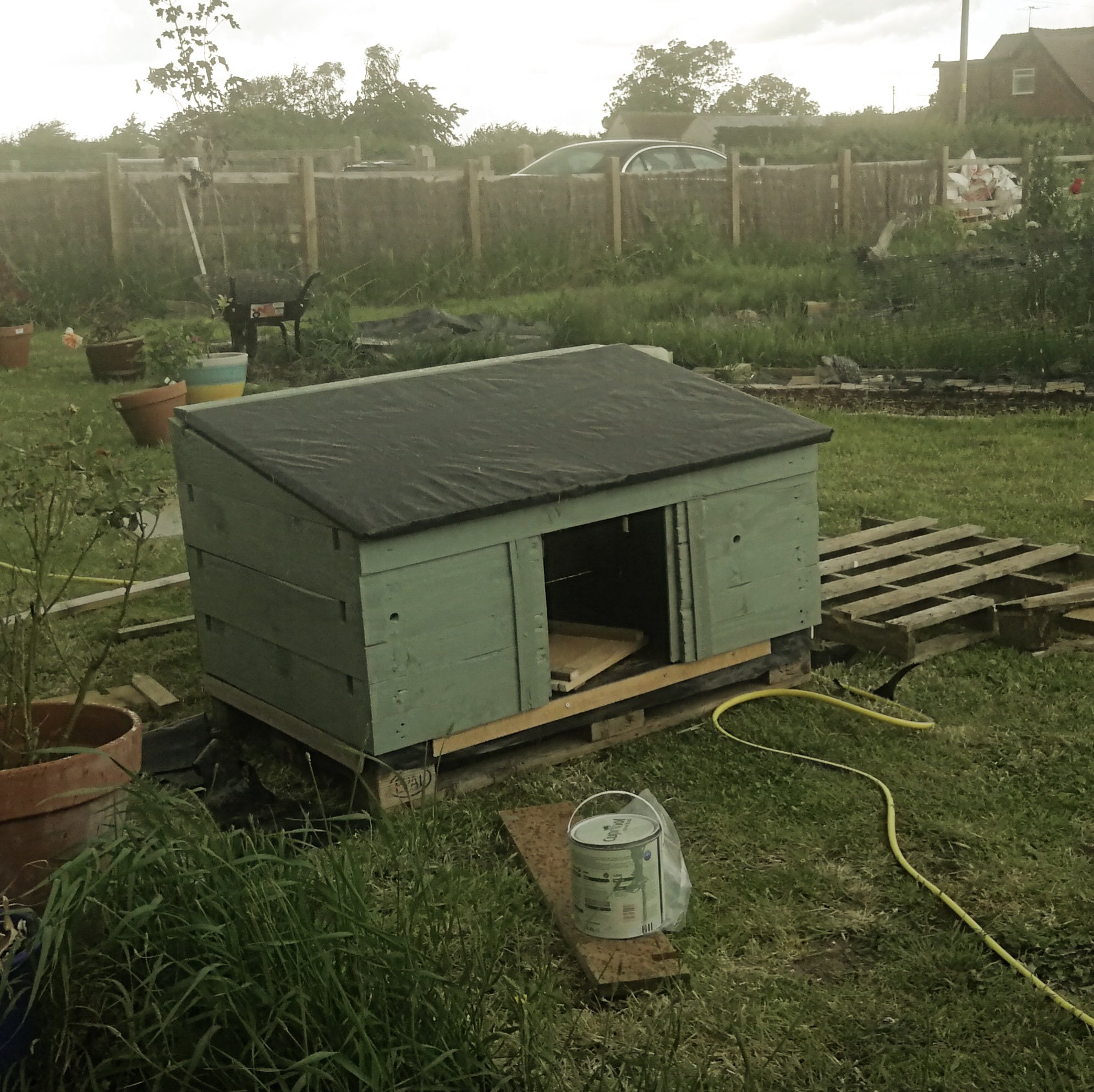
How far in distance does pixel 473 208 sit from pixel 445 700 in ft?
45.5

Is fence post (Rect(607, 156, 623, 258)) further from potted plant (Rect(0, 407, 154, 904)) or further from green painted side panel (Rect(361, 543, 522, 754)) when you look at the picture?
green painted side panel (Rect(361, 543, 522, 754))

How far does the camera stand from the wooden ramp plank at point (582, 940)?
2979 mm

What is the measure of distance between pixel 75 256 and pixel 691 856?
13.5 m

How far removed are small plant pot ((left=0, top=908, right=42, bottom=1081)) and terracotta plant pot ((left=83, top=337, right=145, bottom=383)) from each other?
8600mm

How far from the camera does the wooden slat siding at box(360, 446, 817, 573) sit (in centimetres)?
366

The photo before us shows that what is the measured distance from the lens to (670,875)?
3273 mm

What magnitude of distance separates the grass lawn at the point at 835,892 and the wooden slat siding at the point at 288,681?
35 centimetres

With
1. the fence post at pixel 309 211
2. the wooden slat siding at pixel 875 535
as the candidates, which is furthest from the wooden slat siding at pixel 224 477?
the fence post at pixel 309 211

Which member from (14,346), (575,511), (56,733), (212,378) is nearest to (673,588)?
(575,511)

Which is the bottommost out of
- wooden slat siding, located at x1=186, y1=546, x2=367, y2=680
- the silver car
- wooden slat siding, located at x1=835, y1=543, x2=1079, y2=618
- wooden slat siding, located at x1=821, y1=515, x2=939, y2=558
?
wooden slat siding, located at x1=835, y1=543, x2=1079, y2=618

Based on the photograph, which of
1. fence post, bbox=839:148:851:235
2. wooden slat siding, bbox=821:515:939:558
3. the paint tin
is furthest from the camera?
fence post, bbox=839:148:851:235

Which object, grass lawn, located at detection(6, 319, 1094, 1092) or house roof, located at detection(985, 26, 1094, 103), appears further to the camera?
house roof, located at detection(985, 26, 1094, 103)

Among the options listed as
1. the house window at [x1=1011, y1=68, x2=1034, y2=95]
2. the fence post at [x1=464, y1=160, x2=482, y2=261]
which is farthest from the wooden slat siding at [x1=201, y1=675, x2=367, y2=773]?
the house window at [x1=1011, y1=68, x2=1034, y2=95]

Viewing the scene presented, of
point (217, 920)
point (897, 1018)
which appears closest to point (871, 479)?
point (897, 1018)
